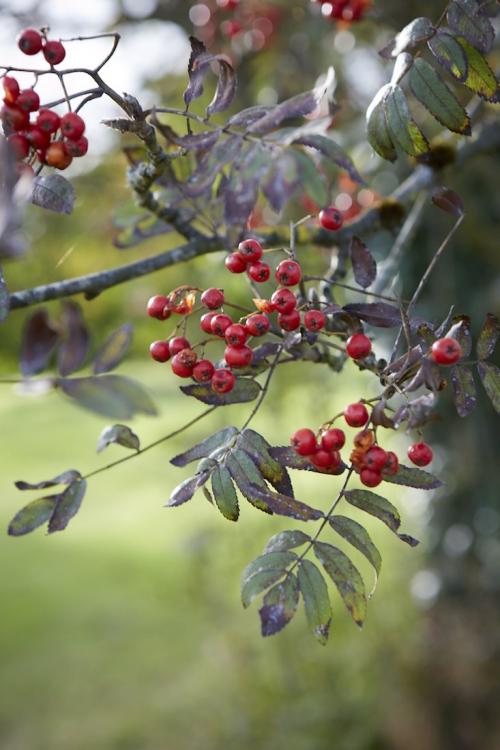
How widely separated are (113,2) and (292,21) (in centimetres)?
51

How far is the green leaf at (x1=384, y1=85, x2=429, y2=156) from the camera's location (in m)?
0.66

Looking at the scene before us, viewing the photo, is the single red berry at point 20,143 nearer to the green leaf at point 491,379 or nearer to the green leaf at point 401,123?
the green leaf at point 401,123

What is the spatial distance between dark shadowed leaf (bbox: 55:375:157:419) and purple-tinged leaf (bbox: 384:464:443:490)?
0.31 m

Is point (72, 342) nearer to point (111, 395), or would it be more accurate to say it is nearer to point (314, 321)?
point (111, 395)

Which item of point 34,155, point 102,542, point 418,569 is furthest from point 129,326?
point 102,542

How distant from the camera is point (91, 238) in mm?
2938

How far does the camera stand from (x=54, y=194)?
61 cm

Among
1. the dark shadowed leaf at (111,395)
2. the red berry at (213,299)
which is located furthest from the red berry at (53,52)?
the dark shadowed leaf at (111,395)

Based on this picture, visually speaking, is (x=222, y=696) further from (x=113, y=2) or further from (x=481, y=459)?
(x=113, y=2)

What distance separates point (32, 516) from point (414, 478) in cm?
32

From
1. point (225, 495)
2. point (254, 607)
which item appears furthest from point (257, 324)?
point (254, 607)

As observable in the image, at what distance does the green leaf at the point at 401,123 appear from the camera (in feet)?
2.16

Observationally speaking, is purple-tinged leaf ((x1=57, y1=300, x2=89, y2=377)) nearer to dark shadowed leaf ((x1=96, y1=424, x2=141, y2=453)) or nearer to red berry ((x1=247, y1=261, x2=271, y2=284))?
dark shadowed leaf ((x1=96, y1=424, x2=141, y2=453))

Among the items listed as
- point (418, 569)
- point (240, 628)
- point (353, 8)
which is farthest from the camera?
point (240, 628)
